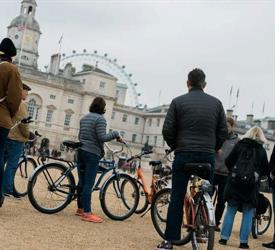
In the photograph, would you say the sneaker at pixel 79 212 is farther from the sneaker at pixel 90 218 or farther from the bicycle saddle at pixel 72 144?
the bicycle saddle at pixel 72 144

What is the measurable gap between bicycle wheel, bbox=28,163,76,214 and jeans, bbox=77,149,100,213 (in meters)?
0.17

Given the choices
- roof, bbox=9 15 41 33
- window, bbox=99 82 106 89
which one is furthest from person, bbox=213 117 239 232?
roof, bbox=9 15 41 33

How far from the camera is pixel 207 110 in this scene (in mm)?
6039

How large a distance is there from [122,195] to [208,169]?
9.85ft

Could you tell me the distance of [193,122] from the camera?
5980mm

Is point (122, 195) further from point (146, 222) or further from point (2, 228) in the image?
point (2, 228)

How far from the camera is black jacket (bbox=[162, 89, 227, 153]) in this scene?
19.6 feet

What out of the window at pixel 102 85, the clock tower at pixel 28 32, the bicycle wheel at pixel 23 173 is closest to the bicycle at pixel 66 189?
the bicycle wheel at pixel 23 173

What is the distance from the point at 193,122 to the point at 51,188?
2.96 metres

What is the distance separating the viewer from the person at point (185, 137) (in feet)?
19.6

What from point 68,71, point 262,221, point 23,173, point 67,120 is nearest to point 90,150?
point 23,173

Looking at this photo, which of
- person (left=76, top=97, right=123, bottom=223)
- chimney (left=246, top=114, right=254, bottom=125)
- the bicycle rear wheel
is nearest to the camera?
person (left=76, top=97, right=123, bottom=223)

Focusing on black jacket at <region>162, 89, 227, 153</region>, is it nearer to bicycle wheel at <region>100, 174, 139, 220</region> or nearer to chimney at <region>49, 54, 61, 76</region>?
bicycle wheel at <region>100, 174, 139, 220</region>

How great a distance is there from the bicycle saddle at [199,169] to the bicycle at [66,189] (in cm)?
263
